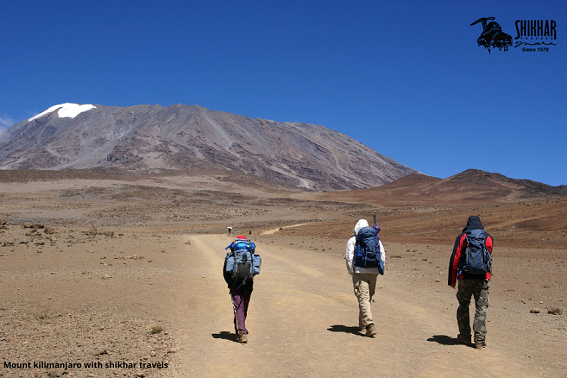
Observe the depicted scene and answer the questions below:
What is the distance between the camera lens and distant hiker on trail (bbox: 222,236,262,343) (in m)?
6.86

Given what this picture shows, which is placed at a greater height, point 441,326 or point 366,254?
point 366,254

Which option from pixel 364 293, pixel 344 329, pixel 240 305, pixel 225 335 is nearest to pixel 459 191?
pixel 344 329

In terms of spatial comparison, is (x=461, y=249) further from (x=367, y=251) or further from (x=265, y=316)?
(x=265, y=316)

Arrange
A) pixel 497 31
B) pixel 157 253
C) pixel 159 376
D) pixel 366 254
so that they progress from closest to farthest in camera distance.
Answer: pixel 159 376, pixel 366 254, pixel 157 253, pixel 497 31

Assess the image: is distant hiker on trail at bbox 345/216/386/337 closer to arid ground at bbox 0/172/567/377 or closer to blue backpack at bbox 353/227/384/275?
blue backpack at bbox 353/227/384/275

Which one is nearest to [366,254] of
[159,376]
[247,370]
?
[247,370]

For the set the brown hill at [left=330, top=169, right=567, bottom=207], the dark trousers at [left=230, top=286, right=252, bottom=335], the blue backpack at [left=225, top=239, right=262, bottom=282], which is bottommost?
the dark trousers at [left=230, top=286, right=252, bottom=335]

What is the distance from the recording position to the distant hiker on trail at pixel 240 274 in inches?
270

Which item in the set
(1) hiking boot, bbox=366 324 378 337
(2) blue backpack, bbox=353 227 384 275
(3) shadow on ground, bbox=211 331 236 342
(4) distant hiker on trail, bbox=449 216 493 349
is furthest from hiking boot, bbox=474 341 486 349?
(3) shadow on ground, bbox=211 331 236 342

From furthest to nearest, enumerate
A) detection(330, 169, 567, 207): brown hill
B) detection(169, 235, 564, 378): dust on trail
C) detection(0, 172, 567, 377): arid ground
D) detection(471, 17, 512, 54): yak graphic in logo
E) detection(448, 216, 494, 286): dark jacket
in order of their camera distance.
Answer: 1. detection(330, 169, 567, 207): brown hill
2. detection(471, 17, 512, 54): yak graphic in logo
3. detection(448, 216, 494, 286): dark jacket
4. detection(0, 172, 567, 377): arid ground
5. detection(169, 235, 564, 378): dust on trail

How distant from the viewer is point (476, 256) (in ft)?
21.4

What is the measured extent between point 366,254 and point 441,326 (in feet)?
7.01

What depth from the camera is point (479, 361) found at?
5.99 metres

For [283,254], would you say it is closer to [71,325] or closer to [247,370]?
[71,325]
